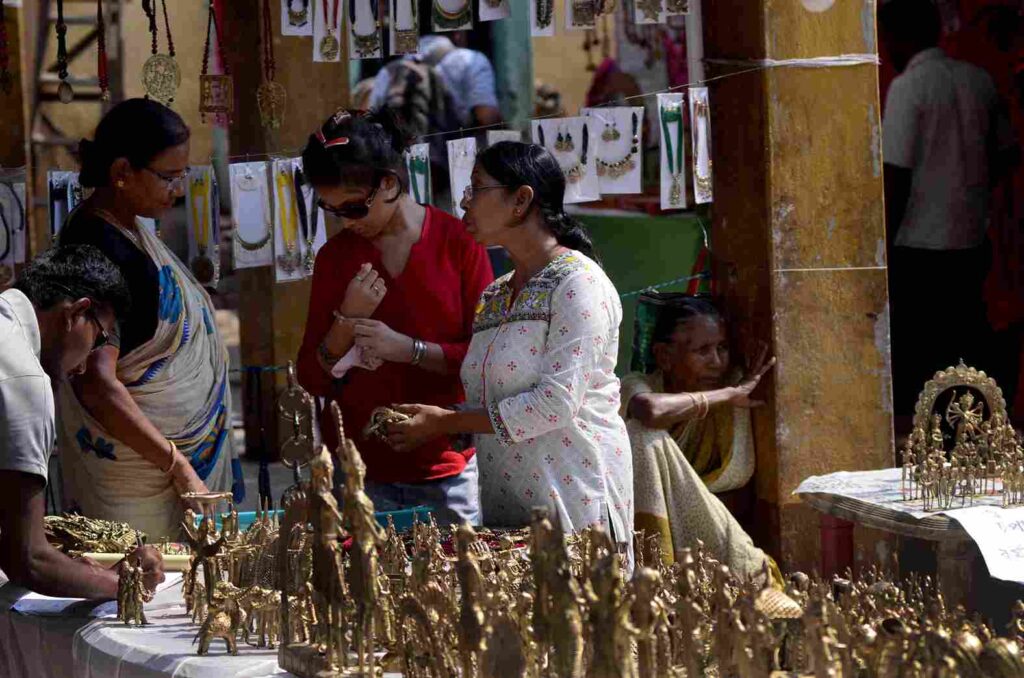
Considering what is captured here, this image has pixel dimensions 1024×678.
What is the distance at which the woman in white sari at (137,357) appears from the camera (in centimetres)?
402

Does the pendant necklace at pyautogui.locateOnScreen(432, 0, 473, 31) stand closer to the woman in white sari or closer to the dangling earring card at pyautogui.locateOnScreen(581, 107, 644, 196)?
the dangling earring card at pyautogui.locateOnScreen(581, 107, 644, 196)

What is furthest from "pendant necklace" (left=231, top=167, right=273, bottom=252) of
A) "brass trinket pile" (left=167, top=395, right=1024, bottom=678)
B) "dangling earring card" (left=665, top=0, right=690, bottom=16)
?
"brass trinket pile" (left=167, top=395, right=1024, bottom=678)

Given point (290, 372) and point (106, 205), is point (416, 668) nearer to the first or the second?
point (290, 372)

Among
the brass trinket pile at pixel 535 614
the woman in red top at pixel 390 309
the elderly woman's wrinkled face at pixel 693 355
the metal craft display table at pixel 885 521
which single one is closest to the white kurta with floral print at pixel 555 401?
the brass trinket pile at pixel 535 614

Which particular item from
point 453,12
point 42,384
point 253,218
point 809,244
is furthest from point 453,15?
point 42,384

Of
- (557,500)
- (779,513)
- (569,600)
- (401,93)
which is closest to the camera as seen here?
(569,600)

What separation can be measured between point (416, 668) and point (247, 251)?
109 inches

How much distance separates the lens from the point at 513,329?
3.47 meters

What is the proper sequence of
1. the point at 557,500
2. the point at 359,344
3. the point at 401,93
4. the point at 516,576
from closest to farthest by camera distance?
1. the point at 516,576
2. the point at 557,500
3. the point at 359,344
4. the point at 401,93

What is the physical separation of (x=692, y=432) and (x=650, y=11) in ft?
4.19

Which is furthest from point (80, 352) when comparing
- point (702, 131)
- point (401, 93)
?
point (401, 93)

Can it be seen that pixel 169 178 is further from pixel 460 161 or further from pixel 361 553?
pixel 361 553

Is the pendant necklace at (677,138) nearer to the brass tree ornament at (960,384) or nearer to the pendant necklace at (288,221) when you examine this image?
the brass tree ornament at (960,384)

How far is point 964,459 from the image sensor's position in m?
4.13
